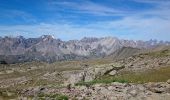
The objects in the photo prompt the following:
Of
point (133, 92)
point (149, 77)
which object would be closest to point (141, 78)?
point (149, 77)

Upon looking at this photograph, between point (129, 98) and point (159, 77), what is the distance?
3146 centimetres

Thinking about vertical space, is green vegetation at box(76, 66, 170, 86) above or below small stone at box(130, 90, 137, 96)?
below

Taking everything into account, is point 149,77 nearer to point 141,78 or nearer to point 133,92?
point 141,78

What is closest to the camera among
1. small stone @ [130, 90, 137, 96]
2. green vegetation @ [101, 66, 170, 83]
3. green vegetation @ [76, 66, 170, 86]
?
small stone @ [130, 90, 137, 96]

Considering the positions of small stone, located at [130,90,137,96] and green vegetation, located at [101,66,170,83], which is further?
green vegetation, located at [101,66,170,83]

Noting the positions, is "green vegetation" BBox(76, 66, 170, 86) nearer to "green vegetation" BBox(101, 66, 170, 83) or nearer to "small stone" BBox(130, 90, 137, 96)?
"green vegetation" BBox(101, 66, 170, 83)

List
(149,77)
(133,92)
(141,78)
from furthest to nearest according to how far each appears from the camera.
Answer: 1. (141,78)
2. (149,77)
3. (133,92)

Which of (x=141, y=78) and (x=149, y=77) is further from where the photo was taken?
(x=141, y=78)

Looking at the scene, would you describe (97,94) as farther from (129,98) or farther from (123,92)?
(129,98)

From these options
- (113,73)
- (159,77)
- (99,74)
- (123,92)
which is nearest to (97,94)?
(123,92)

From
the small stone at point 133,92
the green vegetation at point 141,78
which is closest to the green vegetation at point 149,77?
the green vegetation at point 141,78

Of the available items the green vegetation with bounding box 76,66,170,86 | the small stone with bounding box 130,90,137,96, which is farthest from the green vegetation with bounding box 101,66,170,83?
the small stone with bounding box 130,90,137,96

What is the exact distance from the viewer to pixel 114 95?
48.7 m

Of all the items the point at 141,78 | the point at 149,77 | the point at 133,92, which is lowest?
the point at 141,78
